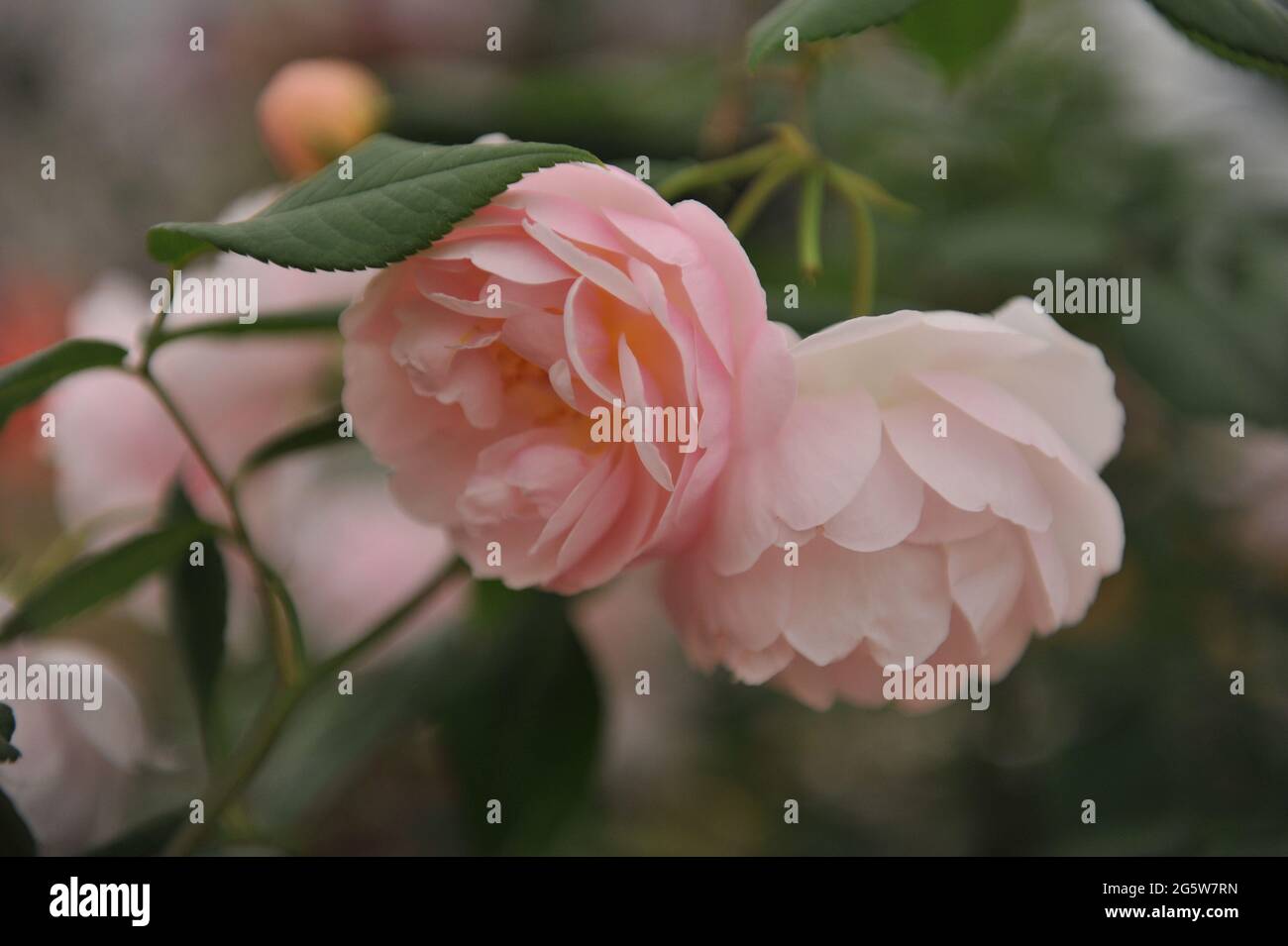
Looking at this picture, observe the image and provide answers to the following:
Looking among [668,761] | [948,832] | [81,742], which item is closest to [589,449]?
[81,742]

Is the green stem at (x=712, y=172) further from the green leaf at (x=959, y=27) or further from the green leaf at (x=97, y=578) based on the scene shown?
the green leaf at (x=97, y=578)

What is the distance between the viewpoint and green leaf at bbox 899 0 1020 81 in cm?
44

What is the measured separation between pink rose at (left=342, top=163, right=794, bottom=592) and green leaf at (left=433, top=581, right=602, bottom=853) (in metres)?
0.16

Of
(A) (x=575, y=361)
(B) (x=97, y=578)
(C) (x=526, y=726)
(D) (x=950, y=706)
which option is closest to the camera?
(A) (x=575, y=361)

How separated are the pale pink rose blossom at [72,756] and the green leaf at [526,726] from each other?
0.15 meters

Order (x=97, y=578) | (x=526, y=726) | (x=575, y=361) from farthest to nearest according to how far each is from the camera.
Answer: (x=526, y=726), (x=97, y=578), (x=575, y=361)

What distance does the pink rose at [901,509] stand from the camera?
0.95 feet

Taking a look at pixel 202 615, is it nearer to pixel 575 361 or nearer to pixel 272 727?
pixel 272 727

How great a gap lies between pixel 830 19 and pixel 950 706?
20.5 inches

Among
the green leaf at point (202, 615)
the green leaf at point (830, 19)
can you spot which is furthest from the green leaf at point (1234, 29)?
the green leaf at point (202, 615)

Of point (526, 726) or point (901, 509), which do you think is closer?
point (901, 509)

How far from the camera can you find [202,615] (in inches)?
17.4
